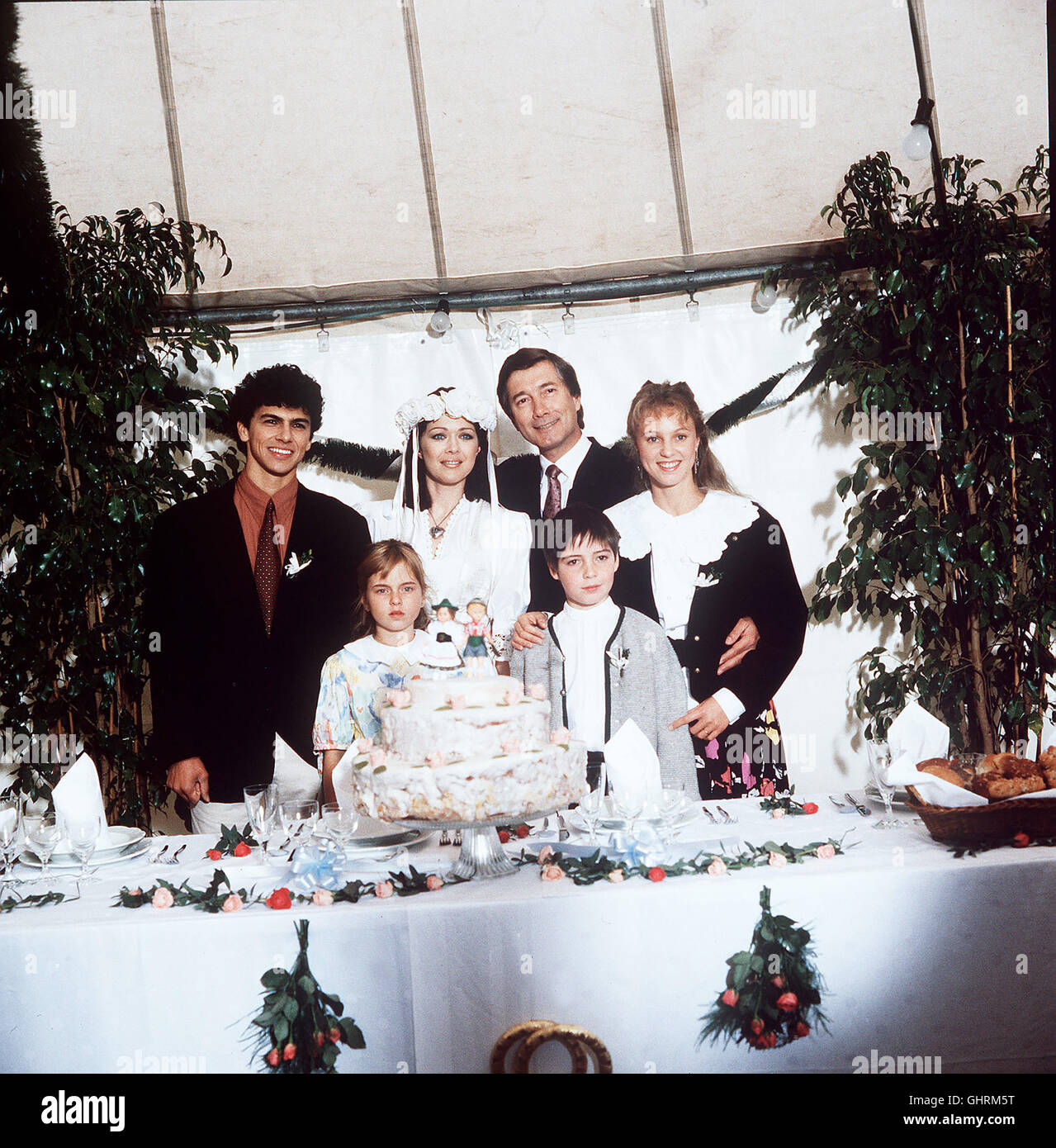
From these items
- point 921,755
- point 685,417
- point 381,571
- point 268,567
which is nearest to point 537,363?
point 685,417

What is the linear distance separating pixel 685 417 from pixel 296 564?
5.90 feet

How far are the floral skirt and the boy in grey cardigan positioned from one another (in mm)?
87

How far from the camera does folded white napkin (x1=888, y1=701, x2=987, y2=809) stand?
213cm

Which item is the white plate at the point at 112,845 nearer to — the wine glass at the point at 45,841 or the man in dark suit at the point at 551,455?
the wine glass at the point at 45,841

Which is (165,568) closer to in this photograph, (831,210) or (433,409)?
(433,409)

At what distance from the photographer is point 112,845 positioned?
2523 millimetres

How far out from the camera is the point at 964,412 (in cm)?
383

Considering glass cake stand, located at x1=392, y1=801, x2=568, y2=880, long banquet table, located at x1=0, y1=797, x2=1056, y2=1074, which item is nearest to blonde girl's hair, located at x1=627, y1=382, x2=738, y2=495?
glass cake stand, located at x1=392, y1=801, x2=568, y2=880

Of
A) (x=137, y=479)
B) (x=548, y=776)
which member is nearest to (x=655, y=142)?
(x=137, y=479)

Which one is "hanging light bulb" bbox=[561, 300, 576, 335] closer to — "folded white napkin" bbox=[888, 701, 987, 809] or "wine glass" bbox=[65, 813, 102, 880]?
"folded white napkin" bbox=[888, 701, 987, 809]

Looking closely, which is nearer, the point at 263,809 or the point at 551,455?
the point at 263,809

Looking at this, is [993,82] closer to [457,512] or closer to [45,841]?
[457,512]
